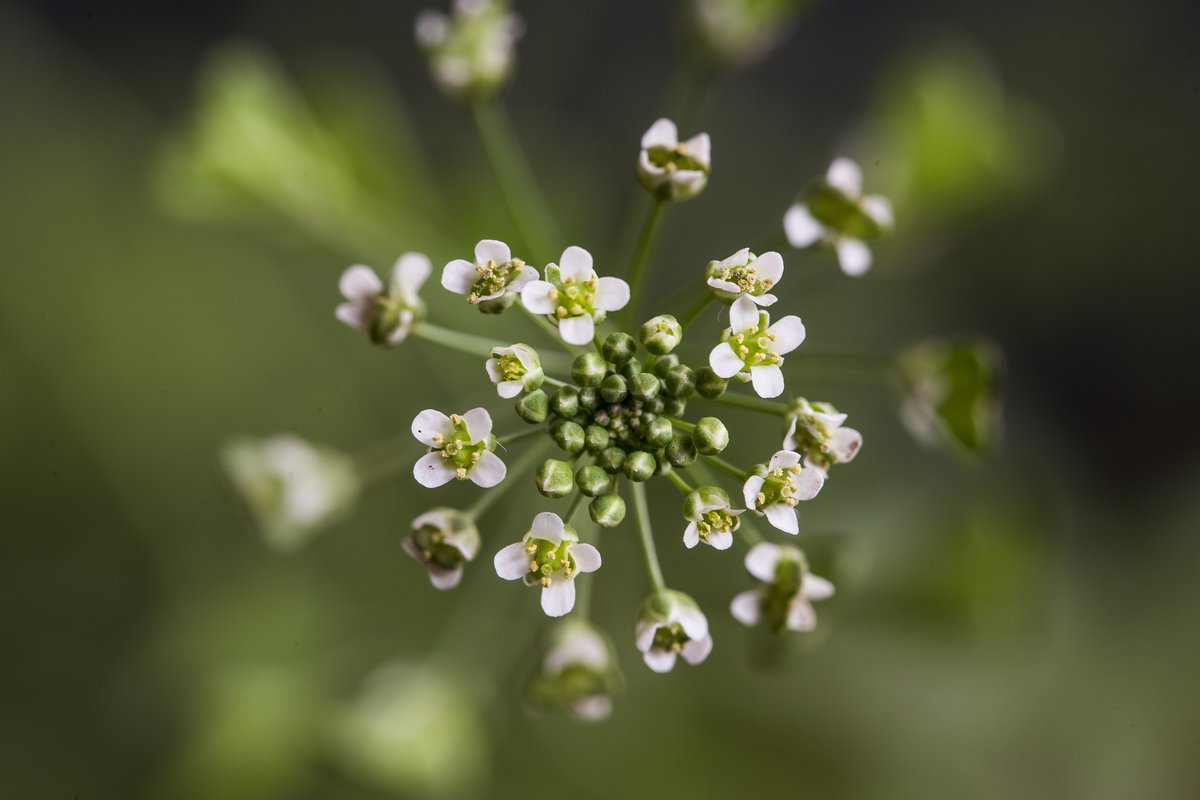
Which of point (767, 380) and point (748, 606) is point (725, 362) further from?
point (748, 606)

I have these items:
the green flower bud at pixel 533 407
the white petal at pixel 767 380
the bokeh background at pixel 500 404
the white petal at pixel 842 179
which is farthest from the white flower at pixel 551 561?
the bokeh background at pixel 500 404

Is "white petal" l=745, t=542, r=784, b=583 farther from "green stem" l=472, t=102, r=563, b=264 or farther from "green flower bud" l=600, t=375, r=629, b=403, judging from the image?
"green stem" l=472, t=102, r=563, b=264

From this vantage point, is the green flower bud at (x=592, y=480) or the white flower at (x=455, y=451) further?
the green flower bud at (x=592, y=480)

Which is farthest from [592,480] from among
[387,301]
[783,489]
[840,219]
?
[840,219]

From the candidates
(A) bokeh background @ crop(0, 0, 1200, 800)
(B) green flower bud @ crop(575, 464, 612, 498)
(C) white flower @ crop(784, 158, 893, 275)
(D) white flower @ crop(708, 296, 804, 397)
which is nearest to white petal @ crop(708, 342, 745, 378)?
(D) white flower @ crop(708, 296, 804, 397)

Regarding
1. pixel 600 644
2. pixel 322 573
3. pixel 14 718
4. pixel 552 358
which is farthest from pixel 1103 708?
pixel 14 718

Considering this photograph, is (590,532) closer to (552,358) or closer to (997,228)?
(552,358)

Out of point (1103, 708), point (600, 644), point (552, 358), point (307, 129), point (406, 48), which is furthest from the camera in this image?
point (406, 48)

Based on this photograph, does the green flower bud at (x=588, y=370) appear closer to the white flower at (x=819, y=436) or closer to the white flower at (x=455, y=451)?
the white flower at (x=455, y=451)
